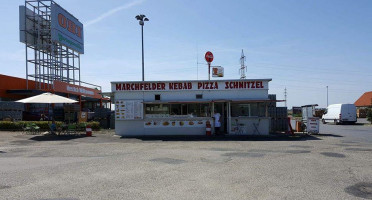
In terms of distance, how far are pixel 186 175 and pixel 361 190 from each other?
13.0 ft


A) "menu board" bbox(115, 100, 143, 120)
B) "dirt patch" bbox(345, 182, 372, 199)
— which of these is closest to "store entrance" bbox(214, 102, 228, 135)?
"menu board" bbox(115, 100, 143, 120)

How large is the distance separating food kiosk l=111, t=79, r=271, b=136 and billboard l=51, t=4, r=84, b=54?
14961 mm

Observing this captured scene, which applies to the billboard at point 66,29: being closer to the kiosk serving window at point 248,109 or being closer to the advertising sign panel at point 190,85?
the advertising sign panel at point 190,85

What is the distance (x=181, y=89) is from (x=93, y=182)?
45.0 feet

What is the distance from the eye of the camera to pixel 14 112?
24.0 m

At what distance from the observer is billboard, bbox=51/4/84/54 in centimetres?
3130

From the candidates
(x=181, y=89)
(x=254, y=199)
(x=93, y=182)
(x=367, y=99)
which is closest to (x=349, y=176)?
(x=254, y=199)

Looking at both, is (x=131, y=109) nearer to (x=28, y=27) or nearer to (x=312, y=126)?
(x=312, y=126)

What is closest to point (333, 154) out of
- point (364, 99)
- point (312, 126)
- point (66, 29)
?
point (312, 126)

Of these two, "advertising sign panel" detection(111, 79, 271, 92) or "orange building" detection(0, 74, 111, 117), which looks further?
"orange building" detection(0, 74, 111, 117)

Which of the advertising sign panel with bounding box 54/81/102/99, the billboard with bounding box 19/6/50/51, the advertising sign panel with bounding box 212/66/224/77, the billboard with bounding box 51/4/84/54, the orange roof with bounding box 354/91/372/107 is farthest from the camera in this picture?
the orange roof with bounding box 354/91/372/107

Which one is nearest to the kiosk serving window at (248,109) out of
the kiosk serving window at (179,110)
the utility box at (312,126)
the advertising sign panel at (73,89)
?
the kiosk serving window at (179,110)

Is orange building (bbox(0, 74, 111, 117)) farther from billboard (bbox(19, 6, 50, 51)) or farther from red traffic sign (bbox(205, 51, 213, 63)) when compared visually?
Result: red traffic sign (bbox(205, 51, 213, 63))

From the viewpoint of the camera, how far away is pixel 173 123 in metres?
20.4
